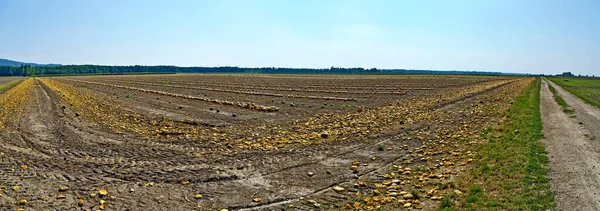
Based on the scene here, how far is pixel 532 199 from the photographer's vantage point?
23.2ft

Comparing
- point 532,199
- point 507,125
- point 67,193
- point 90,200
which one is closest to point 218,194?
point 90,200

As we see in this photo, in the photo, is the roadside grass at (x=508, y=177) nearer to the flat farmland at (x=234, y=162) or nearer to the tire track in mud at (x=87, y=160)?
the flat farmland at (x=234, y=162)

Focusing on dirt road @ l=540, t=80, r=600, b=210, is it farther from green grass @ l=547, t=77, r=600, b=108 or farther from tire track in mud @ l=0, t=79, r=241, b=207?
green grass @ l=547, t=77, r=600, b=108

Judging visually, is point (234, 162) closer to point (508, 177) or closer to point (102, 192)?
point (102, 192)

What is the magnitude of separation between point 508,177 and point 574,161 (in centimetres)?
281

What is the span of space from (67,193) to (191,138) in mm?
6239

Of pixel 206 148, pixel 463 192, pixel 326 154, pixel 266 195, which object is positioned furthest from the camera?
pixel 206 148

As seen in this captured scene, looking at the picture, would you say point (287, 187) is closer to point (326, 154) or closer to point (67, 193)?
point (326, 154)

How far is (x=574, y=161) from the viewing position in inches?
384

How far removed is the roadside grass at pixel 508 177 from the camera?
7.00 metres

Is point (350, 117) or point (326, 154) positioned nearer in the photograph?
point (326, 154)

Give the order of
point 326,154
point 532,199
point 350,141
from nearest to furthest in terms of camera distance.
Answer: point 532,199 → point 326,154 → point 350,141

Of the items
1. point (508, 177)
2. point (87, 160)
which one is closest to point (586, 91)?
point (508, 177)

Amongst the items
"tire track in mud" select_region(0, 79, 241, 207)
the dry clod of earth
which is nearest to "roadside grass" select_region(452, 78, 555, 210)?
"tire track in mud" select_region(0, 79, 241, 207)
